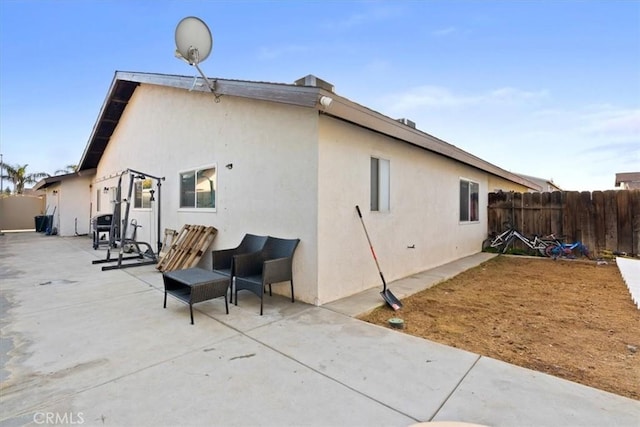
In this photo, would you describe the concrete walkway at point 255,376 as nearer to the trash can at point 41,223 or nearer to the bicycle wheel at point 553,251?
the bicycle wheel at point 553,251

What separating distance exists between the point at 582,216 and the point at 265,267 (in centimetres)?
966

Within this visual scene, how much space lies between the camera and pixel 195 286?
11.6 feet

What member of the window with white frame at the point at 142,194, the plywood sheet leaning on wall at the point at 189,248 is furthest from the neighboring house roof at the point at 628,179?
the window with white frame at the point at 142,194

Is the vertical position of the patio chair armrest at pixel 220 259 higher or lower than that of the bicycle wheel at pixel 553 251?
higher

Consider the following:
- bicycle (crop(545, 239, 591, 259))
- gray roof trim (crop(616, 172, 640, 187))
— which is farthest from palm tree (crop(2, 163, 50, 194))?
gray roof trim (crop(616, 172, 640, 187))

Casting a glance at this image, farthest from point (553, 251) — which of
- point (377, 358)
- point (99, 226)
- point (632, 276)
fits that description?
point (99, 226)

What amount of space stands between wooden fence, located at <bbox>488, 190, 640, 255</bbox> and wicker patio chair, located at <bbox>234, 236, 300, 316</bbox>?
8.77 meters

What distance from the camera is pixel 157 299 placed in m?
4.48

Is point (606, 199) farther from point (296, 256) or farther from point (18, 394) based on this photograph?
point (18, 394)

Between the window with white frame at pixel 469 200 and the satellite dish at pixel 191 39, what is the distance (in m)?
7.02

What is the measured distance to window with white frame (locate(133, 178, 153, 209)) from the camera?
29.3 feet

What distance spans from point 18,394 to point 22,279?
16.2 ft

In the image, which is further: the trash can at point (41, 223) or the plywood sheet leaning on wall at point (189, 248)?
the trash can at point (41, 223)

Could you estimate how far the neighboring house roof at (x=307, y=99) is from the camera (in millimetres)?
3783
